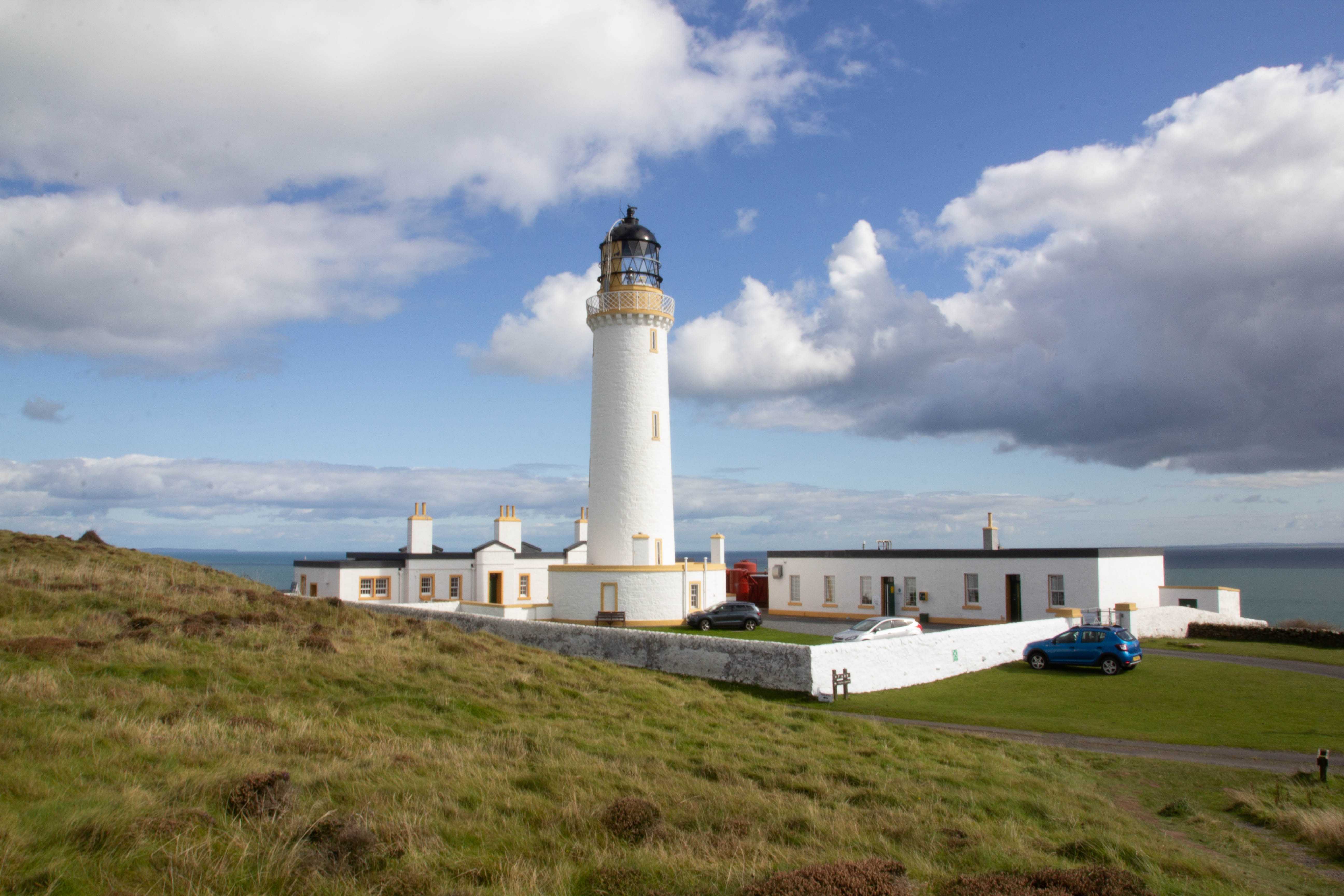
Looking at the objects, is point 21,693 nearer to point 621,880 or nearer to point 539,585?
point 621,880

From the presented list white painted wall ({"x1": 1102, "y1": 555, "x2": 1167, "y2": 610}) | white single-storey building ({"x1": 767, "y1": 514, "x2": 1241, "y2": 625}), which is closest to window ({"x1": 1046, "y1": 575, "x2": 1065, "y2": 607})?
white single-storey building ({"x1": 767, "y1": 514, "x2": 1241, "y2": 625})

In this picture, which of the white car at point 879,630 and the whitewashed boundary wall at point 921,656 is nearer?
the whitewashed boundary wall at point 921,656

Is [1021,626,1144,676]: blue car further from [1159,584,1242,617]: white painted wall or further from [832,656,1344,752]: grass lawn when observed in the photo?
[1159,584,1242,617]: white painted wall

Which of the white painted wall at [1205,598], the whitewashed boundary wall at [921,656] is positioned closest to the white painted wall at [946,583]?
the white painted wall at [1205,598]

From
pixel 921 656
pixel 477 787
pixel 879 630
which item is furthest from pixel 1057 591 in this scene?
pixel 477 787

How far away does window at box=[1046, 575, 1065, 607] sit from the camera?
30234 mm

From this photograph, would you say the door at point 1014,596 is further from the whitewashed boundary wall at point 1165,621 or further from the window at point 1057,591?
the whitewashed boundary wall at point 1165,621

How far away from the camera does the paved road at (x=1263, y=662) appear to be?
21.8 metres

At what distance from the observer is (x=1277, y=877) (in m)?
8.48

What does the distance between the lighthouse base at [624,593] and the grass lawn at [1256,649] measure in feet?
55.5

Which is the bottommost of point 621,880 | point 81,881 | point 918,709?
point 918,709

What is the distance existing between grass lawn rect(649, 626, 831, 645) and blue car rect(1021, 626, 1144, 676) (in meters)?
6.36

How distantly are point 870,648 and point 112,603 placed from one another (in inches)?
696

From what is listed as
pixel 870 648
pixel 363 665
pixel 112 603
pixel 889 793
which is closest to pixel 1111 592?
pixel 870 648
